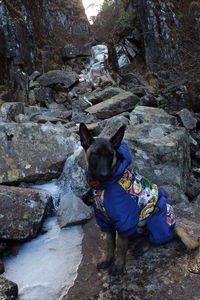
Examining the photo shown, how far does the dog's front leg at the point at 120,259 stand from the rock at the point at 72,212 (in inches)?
48.6

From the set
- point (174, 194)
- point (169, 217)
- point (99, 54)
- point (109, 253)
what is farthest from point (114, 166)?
point (99, 54)

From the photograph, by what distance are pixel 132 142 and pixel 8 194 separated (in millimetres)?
2710

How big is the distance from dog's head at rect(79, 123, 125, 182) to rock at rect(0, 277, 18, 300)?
1.40 m

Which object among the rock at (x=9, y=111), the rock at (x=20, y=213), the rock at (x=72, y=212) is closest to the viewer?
the rock at (x=20, y=213)

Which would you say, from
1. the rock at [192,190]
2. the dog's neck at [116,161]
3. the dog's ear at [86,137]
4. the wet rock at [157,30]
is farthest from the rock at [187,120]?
the wet rock at [157,30]

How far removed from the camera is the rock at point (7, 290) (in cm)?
252

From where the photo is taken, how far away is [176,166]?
513cm

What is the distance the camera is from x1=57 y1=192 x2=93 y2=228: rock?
4.09 metres

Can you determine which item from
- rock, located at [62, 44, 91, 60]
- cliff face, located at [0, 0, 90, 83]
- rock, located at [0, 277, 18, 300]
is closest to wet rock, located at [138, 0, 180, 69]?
rock, located at [62, 44, 91, 60]

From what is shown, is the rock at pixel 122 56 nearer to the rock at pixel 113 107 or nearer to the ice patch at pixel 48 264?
the rock at pixel 113 107

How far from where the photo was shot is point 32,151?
5.06 metres

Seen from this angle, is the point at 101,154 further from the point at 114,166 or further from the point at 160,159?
the point at 160,159

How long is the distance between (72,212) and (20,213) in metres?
0.87

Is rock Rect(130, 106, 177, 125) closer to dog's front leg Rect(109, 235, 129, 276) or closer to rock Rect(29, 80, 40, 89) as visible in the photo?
dog's front leg Rect(109, 235, 129, 276)
